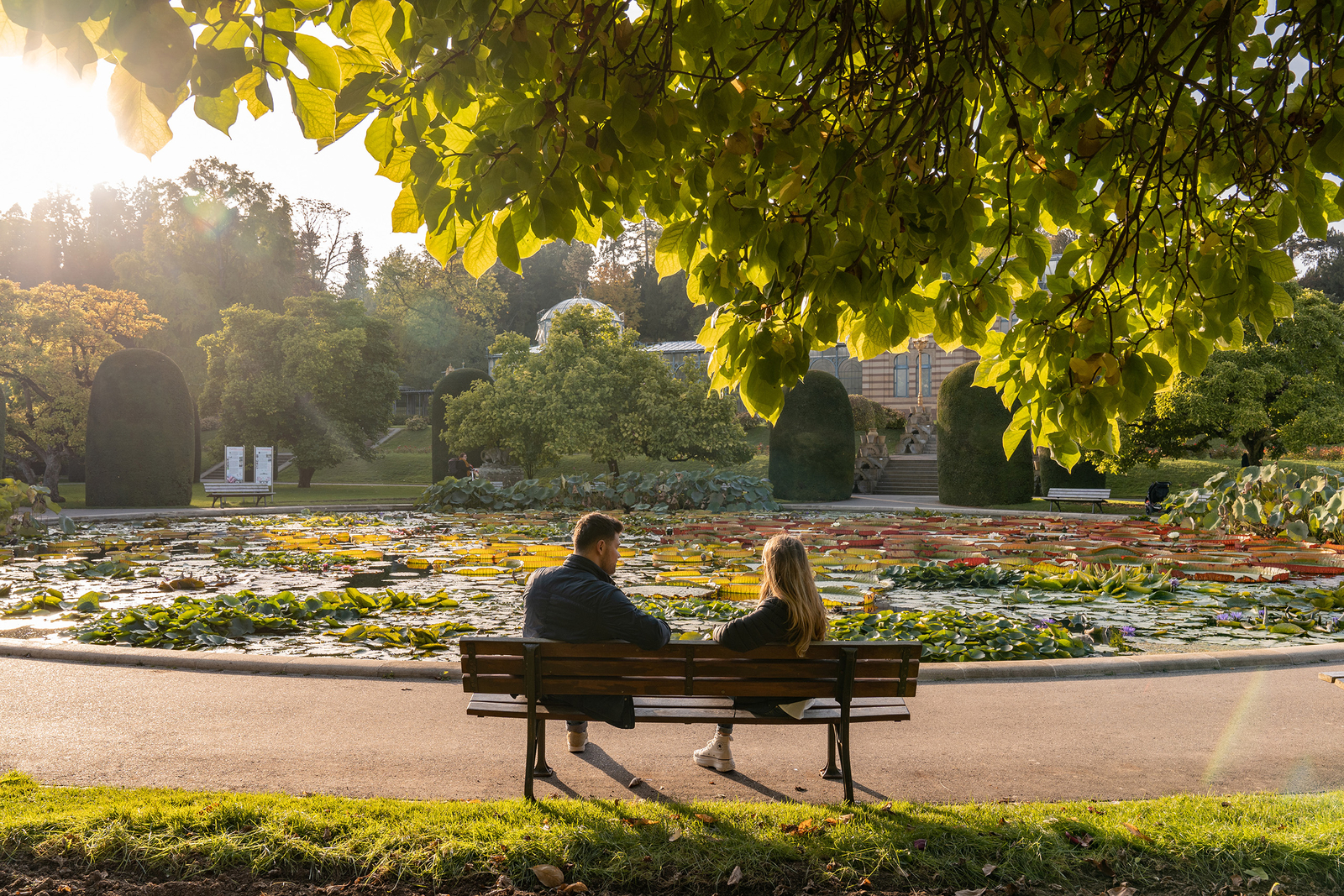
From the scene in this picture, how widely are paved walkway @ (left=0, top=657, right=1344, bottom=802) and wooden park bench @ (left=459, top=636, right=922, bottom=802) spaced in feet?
1.35

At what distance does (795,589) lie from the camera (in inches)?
181

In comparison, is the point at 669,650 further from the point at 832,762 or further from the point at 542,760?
the point at 832,762

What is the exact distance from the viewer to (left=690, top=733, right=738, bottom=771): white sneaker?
4.97 metres

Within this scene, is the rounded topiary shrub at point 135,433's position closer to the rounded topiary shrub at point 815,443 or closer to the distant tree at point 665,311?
the rounded topiary shrub at point 815,443

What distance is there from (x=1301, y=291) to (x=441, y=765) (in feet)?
103

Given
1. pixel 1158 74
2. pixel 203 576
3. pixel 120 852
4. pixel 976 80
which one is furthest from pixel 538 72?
pixel 203 576

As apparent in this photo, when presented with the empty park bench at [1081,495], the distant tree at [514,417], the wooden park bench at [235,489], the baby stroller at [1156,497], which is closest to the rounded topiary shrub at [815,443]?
the empty park bench at [1081,495]

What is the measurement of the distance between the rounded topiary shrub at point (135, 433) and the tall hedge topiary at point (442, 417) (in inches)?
398

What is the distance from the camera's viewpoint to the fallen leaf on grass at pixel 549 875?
11.6ft

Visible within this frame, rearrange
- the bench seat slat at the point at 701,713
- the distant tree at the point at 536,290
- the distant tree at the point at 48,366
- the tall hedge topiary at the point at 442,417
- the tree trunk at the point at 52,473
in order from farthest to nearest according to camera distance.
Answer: the distant tree at the point at 536,290, the tall hedge topiary at the point at 442,417, the distant tree at the point at 48,366, the tree trunk at the point at 52,473, the bench seat slat at the point at 701,713

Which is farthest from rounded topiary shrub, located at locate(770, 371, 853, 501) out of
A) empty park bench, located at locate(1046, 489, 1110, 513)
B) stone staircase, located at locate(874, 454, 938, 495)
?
empty park bench, located at locate(1046, 489, 1110, 513)

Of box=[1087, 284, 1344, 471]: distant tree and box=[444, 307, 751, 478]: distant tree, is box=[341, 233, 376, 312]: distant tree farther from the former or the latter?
box=[1087, 284, 1344, 471]: distant tree

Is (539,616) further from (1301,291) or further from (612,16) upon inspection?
(1301,291)

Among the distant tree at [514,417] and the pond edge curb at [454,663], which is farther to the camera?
the distant tree at [514,417]
